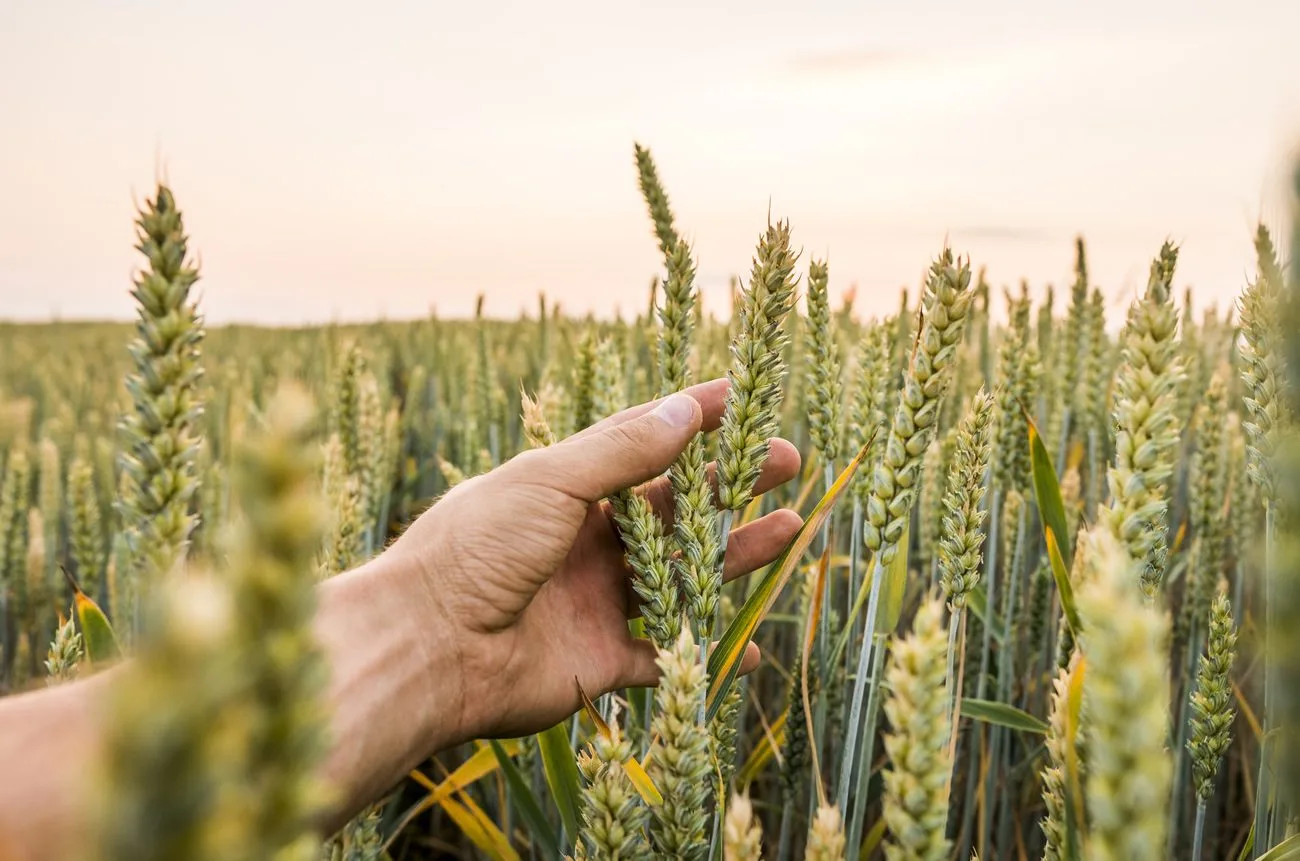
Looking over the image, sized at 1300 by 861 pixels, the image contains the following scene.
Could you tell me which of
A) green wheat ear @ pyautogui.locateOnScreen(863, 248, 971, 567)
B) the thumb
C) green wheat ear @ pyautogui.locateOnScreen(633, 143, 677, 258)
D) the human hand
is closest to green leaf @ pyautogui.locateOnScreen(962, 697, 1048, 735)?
the human hand

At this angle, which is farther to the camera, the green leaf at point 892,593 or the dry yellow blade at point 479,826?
the dry yellow blade at point 479,826

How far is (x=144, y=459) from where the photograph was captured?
822 mm

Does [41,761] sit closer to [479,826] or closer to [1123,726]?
[479,826]

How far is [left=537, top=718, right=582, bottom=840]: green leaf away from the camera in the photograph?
150 cm

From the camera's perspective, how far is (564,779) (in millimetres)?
1531

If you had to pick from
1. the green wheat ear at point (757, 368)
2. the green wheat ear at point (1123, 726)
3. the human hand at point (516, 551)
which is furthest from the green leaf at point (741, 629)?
the green wheat ear at point (1123, 726)

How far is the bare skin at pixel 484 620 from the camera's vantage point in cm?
144

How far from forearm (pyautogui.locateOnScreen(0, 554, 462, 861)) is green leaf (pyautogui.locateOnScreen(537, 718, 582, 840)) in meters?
0.20

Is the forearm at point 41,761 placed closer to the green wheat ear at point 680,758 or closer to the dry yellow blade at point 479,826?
the green wheat ear at point 680,758

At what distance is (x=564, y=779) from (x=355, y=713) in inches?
14.4

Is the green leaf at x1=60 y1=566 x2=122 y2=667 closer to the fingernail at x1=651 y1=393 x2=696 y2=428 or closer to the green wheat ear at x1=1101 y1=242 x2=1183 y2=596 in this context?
the fingernail at x1=651 y1=393 x2=696 y2=428

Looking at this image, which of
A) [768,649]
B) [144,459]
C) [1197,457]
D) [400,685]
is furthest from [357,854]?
[1197,457]

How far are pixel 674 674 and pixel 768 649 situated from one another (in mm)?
1974

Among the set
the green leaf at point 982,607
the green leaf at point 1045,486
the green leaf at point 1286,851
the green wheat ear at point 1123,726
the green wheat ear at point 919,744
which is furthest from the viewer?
the green leaf at point 982,607
